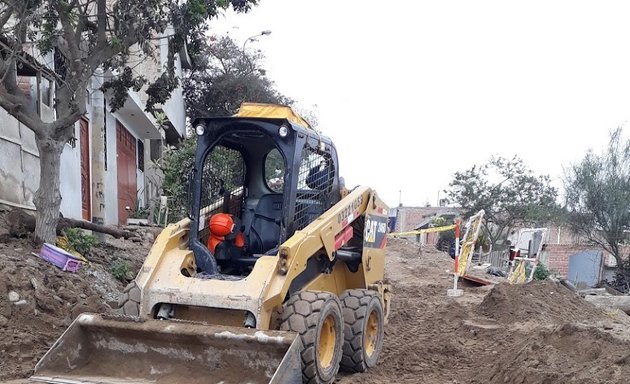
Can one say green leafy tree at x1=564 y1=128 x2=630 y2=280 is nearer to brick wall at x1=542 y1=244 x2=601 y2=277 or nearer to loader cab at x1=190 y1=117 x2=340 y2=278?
brick wall at x1=542 y1=244 x2=601 y2=277

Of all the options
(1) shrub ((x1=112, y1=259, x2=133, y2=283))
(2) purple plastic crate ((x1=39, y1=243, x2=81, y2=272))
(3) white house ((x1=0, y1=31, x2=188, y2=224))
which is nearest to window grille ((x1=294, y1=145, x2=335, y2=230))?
(2) purple plastic crate ((x1=39, y1=243, x2=81, y2=272))

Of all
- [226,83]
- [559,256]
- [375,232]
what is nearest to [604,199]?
[559,256]

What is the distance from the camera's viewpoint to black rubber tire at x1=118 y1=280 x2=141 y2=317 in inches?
226

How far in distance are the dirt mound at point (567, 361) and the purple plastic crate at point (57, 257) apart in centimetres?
509

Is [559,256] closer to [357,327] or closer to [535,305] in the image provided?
[535,305]

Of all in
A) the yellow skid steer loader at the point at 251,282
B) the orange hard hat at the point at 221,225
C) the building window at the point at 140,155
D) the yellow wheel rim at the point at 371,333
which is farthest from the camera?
the building window at the point at 140,155

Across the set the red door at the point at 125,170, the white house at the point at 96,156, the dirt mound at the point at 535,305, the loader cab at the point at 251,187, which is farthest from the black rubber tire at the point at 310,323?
the red door at the point at 125,170

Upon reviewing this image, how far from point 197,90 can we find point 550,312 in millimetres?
20593

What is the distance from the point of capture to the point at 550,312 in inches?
448

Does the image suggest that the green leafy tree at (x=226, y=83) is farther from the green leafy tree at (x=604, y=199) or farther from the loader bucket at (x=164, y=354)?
the loader bucket at (x=164, y=354)

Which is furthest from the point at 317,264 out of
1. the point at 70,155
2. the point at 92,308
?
the point at 70,155

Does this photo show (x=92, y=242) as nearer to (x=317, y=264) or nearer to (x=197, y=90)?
(x=317, y=264)

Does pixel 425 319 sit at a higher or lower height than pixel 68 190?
lower

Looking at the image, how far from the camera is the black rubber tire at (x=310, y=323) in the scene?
17.7 feet
